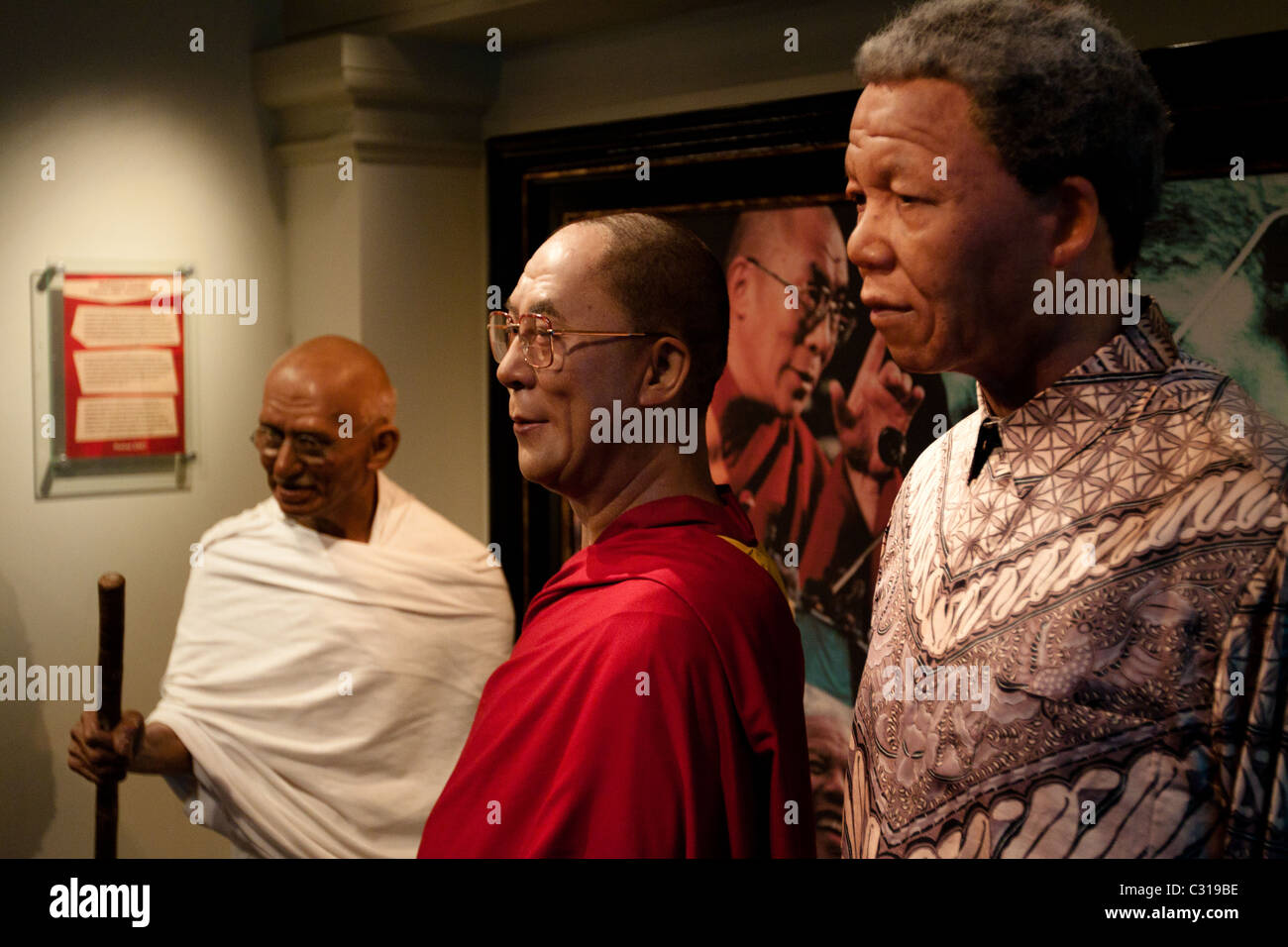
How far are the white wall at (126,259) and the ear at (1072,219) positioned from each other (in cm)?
242

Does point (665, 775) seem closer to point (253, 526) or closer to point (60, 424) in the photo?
point (253, 526)

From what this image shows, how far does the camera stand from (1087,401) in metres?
1.12

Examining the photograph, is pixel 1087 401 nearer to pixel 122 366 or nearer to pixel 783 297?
pixel 783 297

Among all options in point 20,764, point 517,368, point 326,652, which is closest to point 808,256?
point 326,652

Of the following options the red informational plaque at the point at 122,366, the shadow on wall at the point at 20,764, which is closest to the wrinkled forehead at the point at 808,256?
the red informational plaque at the point at 122,366

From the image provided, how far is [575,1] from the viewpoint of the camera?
2758 millimetres

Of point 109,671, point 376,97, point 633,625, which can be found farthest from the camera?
point 376,97

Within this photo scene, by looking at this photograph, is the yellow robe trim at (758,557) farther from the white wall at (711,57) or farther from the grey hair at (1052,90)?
the white wall at (711,57)

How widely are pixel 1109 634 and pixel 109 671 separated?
6.05ft

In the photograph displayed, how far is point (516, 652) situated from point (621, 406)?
31 cm

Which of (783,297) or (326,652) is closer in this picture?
(326,652)

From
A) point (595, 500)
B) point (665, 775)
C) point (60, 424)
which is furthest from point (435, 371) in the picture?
point (665, 775)

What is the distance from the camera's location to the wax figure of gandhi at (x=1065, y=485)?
40.4 inches

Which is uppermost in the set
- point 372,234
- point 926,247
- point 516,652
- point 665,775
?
point 372,234
